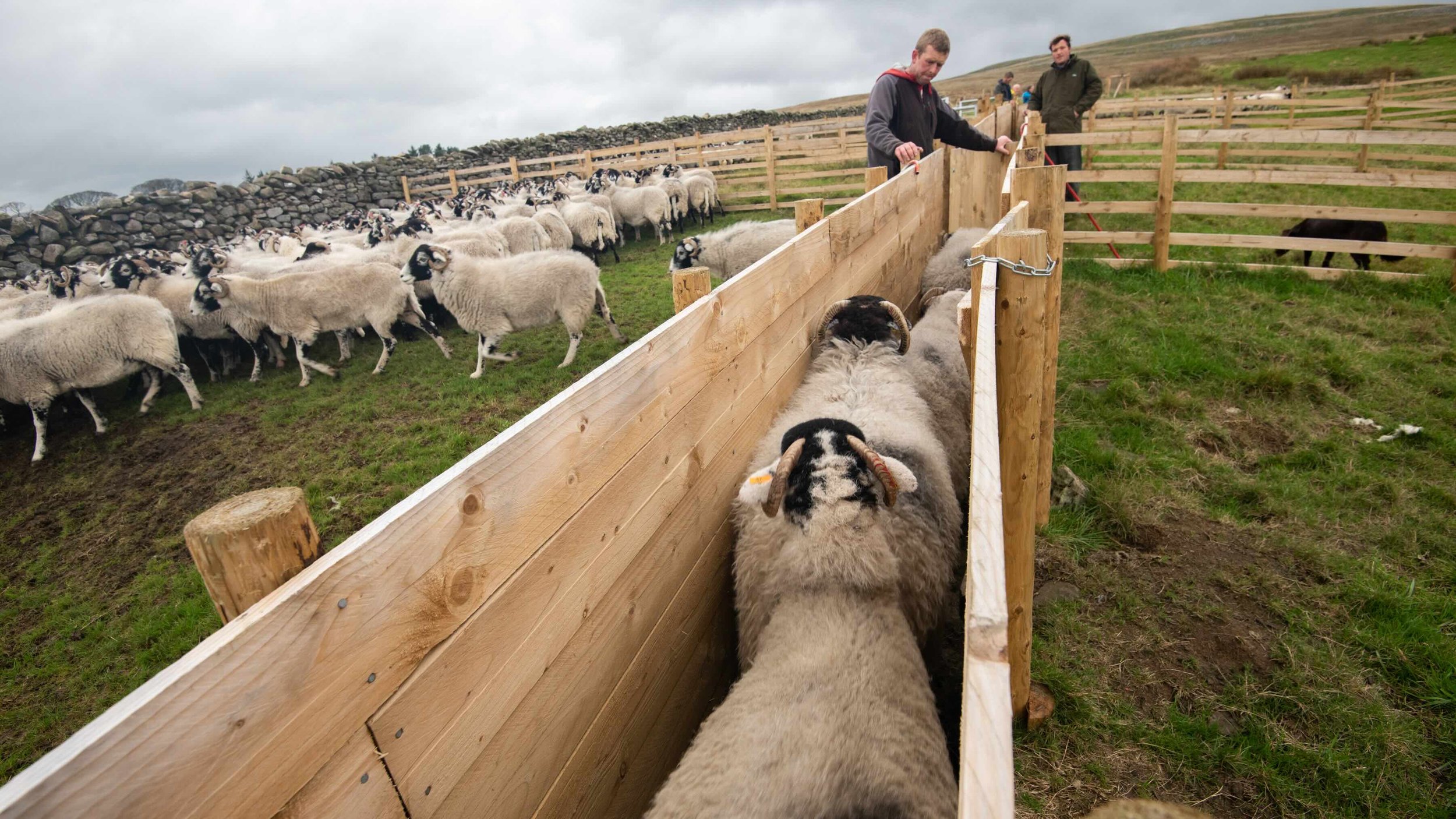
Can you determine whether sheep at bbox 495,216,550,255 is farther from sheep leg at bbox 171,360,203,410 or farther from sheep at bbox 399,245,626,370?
sheep leg at bbox 171,360,203,410

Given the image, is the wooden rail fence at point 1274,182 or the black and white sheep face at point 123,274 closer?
the wooden rail fence at point 1274,182

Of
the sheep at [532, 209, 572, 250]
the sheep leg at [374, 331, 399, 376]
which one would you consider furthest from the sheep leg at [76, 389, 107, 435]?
the sheep at [532, 209, 572, 250]

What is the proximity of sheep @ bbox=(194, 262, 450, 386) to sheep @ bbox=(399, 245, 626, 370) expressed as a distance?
0.54 meters

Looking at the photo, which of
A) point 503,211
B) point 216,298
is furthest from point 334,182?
point 216,298

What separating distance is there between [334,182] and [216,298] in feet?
52.4

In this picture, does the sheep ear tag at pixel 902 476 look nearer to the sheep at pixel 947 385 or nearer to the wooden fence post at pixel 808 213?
the sheep at pixel 947 385

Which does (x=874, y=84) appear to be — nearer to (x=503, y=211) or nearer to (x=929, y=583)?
(x=929, y=583)

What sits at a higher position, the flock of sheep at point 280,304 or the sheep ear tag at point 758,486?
the flock of sheep at point 280,304

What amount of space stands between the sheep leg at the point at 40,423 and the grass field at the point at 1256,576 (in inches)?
352

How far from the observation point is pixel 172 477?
18.4 ft

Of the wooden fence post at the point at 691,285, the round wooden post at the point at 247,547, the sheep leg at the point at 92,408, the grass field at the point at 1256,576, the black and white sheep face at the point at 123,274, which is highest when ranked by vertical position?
the black and white sheep face at the point at 123,274

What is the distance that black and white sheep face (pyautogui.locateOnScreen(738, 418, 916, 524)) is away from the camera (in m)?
2.26

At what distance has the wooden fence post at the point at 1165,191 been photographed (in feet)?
21.5

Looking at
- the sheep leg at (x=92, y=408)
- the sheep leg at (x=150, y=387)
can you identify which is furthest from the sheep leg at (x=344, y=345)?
the sheep leg at (x=92, y=408)
